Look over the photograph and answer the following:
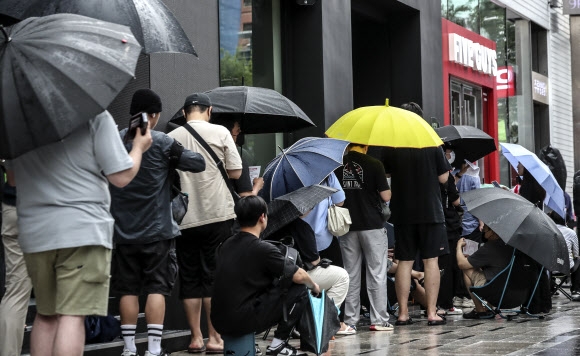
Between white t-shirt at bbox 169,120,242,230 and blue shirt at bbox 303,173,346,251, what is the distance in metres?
1.38

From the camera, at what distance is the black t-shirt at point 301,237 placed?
953 cm

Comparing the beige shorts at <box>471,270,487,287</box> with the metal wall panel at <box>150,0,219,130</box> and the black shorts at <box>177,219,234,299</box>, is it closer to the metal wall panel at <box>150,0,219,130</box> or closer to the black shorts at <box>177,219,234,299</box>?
the metal wall panel at <box>150,0,219,130</box>

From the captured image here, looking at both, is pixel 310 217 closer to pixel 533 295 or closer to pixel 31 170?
pixel 533 295

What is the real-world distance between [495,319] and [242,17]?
14.7 ft

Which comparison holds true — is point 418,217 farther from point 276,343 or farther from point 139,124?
point 139,124

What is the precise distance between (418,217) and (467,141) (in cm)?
242

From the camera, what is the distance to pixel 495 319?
12492 mm

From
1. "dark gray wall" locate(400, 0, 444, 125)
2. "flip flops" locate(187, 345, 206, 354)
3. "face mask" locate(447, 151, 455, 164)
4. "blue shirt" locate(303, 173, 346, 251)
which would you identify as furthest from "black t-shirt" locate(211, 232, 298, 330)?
"dark gray wall" locate(400, 0, 444, 125)

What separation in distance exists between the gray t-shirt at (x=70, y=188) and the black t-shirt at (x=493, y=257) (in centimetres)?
725

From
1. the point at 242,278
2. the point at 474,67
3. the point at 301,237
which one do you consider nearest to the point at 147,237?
the point at 242,278

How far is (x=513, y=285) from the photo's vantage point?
A: 12.3 meters

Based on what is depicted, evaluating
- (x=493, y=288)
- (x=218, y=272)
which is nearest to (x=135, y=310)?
(x=218, y=272)

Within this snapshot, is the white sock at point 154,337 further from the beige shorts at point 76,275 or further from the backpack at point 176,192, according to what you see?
the beige shorts at point 76,275

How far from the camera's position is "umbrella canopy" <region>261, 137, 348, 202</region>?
33.5 ft
